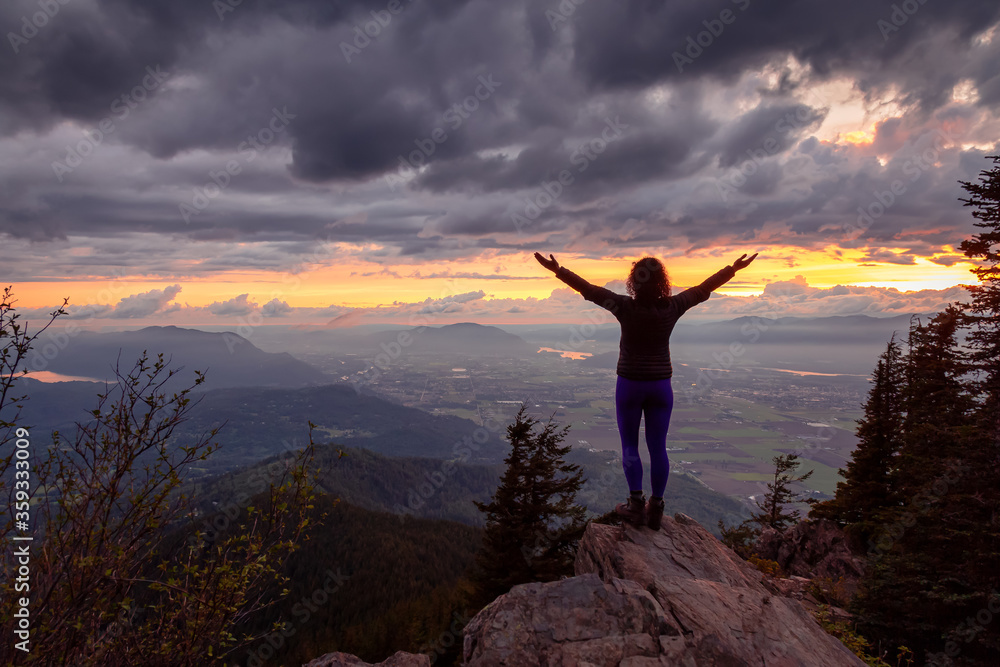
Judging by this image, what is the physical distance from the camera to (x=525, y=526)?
69.9ft

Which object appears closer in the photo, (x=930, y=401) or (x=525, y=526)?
(x=525, y=526)

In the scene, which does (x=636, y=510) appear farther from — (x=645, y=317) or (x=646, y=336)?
(x=645, y=317)

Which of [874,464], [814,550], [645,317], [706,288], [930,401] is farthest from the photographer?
[874,464]

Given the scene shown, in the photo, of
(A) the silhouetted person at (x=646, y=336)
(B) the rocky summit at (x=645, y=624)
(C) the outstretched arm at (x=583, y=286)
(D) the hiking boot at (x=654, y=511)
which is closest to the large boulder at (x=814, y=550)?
(D) the hiking boot at (x=654, y=511)

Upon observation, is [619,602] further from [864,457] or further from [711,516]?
[711,516]

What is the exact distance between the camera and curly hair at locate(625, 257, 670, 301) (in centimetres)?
738

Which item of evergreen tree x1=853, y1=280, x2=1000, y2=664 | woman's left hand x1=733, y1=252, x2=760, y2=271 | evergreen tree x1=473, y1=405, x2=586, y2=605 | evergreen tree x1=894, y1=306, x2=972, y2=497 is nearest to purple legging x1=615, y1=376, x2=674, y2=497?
woman's left hand x1=733, y1=252, x2=760, y2=271

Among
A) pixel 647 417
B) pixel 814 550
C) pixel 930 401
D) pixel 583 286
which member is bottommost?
pixel 814 550

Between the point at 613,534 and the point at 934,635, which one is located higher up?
the point at 613,534

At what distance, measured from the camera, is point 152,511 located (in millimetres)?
5172

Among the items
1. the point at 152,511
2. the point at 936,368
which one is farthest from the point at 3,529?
the point at 936,368

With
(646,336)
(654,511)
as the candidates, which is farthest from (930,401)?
(646,336)

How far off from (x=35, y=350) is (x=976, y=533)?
21757 millimetres

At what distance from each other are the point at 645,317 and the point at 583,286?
3.83ft
